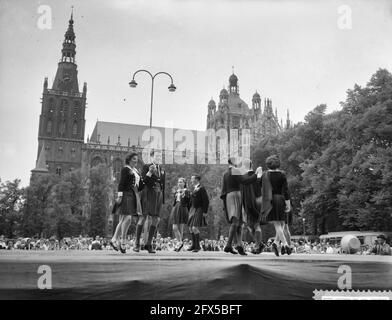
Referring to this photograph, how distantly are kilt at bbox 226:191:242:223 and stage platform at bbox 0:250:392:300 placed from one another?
71.1 inches

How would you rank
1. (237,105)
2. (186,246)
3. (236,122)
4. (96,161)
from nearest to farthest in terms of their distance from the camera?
(186,246)
(236,122)
(237,105)
(96,161)

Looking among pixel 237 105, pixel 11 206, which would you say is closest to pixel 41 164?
pixel 11 206

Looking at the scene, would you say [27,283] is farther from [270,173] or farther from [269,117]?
[269,117]

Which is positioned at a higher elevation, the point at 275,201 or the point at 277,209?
the point at 275,201

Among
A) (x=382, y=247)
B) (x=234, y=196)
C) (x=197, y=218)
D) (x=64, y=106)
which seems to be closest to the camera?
(x=234, y=196)

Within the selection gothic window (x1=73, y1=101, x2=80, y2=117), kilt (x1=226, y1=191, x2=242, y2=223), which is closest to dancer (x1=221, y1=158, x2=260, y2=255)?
kilt (x1=226, y1=191, x2=242, y2=223)

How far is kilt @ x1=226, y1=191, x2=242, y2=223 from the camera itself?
33.6 feet

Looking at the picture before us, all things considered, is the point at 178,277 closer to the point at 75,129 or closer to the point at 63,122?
the point at 63,122

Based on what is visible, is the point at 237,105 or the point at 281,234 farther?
the point at 237,105

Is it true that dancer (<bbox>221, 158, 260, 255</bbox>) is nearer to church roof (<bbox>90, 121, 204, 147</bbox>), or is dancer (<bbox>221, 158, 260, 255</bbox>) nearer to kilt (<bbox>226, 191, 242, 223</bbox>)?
kilt (<bbox>226, 191, 242, 223</bbox>)

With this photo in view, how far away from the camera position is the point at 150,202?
428 inches

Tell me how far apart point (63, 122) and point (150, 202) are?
191 feet

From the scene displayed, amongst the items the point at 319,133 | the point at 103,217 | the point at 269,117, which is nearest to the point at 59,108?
the point at 103,217
